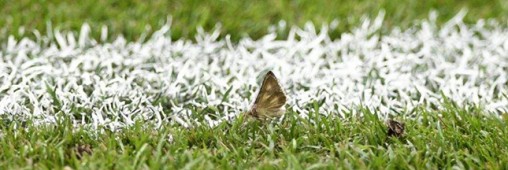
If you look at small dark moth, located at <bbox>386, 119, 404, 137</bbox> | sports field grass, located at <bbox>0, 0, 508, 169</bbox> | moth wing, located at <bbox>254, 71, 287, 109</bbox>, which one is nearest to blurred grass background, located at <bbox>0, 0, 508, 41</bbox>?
sports field grass, located at <bbox>0, 0, 508, 169</bbox>

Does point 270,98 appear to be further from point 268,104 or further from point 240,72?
point 240,72

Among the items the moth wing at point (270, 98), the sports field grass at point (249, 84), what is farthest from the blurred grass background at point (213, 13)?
the moth wing at point (270, 98)

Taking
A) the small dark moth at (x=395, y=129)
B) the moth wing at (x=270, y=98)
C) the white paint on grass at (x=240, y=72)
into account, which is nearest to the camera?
the small dark moth at (x=395, y=129)

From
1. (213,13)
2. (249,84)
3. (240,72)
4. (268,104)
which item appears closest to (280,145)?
(268,104)

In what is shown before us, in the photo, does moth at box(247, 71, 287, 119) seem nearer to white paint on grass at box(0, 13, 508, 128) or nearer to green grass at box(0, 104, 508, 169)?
green grass at box(0, 104, 508, 169)

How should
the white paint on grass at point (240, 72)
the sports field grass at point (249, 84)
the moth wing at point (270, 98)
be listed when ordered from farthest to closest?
the white paint on grass at point (240, 72) → the moth wing at point (270, 98) → the sports field grass at point (249, 84)

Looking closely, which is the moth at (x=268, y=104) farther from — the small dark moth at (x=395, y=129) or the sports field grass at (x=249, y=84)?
the small dark moth at (x=395, y=129)

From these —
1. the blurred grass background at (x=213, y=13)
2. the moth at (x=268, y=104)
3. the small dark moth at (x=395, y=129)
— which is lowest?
the small dark moth at (x=395, y=129)

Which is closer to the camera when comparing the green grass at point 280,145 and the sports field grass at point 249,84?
the green grass at point 280,145
